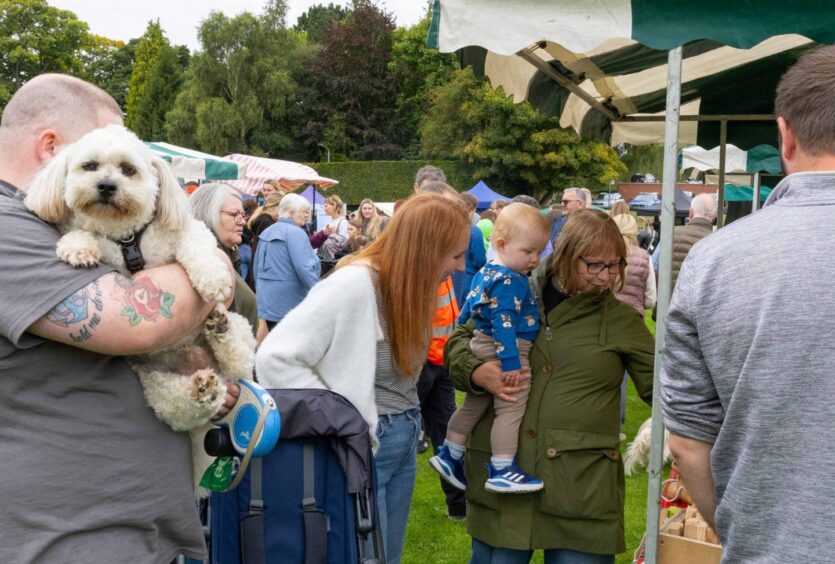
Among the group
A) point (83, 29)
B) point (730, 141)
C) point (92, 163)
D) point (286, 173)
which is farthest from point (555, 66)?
point (83, 29)

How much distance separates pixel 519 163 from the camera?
143ft

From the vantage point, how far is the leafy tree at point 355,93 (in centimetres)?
6031

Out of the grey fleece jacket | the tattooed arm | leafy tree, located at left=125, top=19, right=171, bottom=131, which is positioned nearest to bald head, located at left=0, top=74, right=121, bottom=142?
the tattooed arm

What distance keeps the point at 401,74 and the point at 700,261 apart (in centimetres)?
6054

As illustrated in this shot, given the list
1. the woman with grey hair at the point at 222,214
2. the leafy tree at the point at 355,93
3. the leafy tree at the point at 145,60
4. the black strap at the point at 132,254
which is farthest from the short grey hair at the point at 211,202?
the leafy tree at the point at 145,60

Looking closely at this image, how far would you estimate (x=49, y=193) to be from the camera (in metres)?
1.92

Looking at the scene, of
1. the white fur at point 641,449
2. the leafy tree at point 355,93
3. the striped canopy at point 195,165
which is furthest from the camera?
the leafy tree at point 355,93

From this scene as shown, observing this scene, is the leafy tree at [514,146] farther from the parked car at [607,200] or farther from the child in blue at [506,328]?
the child in blue at [506,328]

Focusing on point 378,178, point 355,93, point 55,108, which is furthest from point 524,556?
point 355,93

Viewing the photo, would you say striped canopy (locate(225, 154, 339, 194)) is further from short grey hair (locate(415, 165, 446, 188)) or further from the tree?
the tree

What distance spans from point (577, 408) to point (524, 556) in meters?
0.67

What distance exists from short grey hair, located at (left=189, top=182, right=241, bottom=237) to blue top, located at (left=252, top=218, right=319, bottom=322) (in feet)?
7.32

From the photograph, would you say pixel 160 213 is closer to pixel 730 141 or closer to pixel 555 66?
pixel 555 66

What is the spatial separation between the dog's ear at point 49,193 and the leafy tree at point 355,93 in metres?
58.2
